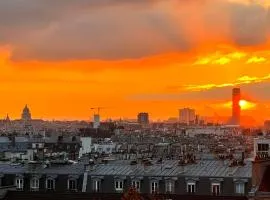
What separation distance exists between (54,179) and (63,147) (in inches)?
4301

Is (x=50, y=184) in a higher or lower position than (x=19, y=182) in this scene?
lower

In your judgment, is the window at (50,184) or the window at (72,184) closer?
the window at (72,184)

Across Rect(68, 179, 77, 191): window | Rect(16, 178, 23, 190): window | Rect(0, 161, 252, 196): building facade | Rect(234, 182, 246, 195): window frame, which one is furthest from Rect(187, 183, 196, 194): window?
Rect(16, 178, 23, 190): window

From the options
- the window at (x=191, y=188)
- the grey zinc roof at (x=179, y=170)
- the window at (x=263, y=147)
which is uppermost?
the window at (x=263, y=147)

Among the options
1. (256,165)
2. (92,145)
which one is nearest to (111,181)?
(256,165)

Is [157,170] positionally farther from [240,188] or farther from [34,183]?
[34,183]

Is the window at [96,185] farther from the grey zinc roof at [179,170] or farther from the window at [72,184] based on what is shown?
the window at [72,184]

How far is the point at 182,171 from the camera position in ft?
245

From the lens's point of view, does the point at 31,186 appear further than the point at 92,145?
No

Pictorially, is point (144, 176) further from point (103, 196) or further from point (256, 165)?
point (256, 165)

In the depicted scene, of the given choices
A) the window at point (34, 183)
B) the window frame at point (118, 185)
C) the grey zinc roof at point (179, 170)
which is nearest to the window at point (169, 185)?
the grey zinc roof at point (179, 170)

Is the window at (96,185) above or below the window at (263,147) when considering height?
below

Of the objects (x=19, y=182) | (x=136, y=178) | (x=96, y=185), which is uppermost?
(x=136, y=178)

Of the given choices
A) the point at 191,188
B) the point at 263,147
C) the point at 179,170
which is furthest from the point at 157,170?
the point at 263,147
